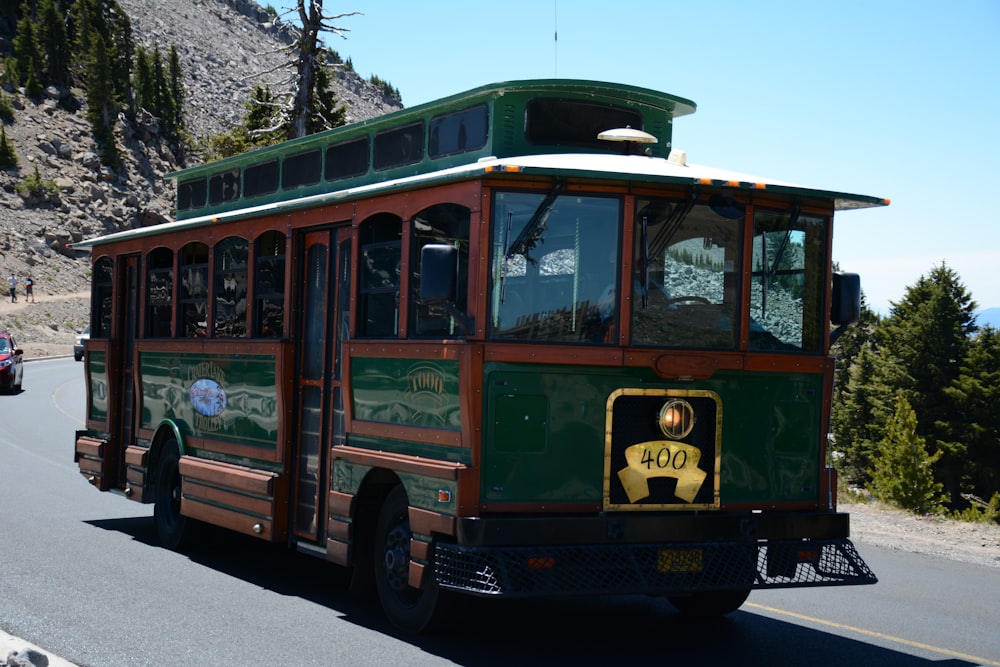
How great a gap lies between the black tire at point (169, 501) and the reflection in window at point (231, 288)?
61.4 inches

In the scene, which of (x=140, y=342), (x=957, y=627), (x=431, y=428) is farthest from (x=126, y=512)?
(x=957, y=627)

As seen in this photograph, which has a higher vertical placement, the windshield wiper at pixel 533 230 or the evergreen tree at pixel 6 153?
the evergreen tree at pixel 6 153

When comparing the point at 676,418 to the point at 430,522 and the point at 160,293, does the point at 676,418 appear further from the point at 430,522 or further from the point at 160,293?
the point at 160,293

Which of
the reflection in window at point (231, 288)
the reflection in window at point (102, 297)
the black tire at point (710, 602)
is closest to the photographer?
the black tire at point (710, 602)

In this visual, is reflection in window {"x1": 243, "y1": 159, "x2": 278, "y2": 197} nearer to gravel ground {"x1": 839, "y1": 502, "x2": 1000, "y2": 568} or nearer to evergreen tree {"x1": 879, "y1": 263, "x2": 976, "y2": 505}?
gravel ground {"x1": 839, "y1": 502, "x2": 1000, "y2": 568}

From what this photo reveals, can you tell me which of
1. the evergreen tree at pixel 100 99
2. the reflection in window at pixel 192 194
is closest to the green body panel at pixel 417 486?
the reflection in window at pixel 192 194

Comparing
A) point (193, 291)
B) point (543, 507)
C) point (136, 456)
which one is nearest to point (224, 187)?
point (193, 291)

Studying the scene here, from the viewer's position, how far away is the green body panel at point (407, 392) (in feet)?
23.6

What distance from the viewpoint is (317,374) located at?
911cm

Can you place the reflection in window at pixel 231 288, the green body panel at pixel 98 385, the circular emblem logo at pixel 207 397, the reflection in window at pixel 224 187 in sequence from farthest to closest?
1. the green body panel at pixel 98 385
2. the reflection in window at pixel 224 187
3. the circular emblem logo at pixel 207 397
4. the reflection in window at pixel 231 288

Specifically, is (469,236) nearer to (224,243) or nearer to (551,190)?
(551,190)

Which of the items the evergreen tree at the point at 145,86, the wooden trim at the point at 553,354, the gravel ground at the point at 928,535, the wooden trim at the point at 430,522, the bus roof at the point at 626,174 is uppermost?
the evergreen tree at the point at 145,86

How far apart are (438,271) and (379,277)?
139 centimetres

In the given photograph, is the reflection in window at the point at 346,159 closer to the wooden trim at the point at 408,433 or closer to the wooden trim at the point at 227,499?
the wooden trim at the point at 408,433
